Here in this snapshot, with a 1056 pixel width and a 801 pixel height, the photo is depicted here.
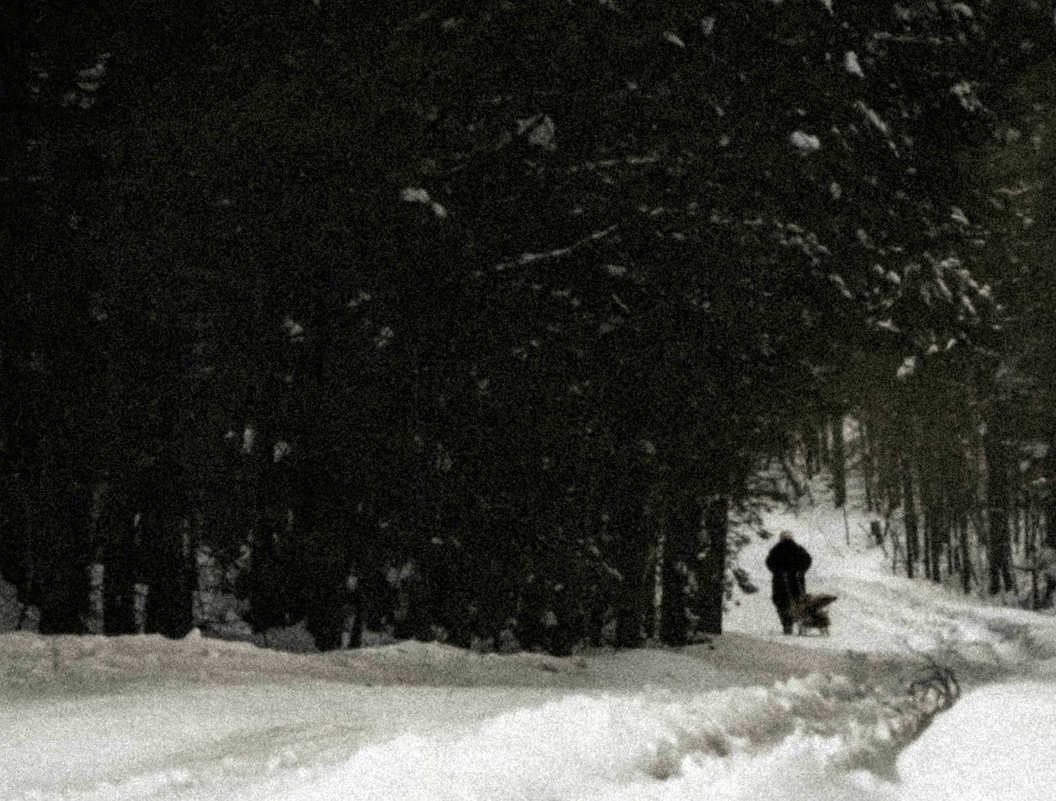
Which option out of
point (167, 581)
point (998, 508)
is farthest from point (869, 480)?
point (167, 581)

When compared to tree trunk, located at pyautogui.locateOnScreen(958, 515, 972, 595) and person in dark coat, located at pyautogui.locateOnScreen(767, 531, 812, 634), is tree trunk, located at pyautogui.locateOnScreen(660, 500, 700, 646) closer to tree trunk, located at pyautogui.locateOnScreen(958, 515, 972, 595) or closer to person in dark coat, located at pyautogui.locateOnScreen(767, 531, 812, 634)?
person in dark coat, located at pyautogui.locateOnScreen(767, 531, 812, 634)

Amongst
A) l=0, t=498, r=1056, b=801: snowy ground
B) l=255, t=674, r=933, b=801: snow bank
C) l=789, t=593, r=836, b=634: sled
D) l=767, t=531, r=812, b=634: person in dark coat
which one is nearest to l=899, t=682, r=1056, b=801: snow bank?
l=0, t=498, r=1056, b=801: snowy ground

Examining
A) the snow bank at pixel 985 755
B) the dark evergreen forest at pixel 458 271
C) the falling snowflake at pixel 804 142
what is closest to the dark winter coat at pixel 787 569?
the dark evergreen forest at pixel 458 271

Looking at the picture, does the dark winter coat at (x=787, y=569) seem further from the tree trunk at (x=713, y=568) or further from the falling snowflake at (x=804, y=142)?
the falling snowflake at (x=804, y=142)

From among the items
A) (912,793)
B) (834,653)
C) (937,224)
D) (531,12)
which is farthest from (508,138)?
(834,653)

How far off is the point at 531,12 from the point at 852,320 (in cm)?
484

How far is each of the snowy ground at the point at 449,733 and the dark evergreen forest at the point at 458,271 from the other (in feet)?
6.38

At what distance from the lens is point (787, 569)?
23.5 metres

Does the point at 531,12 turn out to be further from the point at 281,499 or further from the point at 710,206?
the point at 281,499

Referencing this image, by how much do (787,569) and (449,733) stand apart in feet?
61.7

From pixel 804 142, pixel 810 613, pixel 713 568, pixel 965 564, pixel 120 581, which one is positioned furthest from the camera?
pixel 965 564

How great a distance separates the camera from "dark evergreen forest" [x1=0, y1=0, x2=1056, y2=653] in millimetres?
9219

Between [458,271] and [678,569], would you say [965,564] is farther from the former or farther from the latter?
[458,271]

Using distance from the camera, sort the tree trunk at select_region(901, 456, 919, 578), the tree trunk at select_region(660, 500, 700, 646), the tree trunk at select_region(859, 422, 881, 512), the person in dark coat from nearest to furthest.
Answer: the tree trunk at select_region(660, 500, 700, 646)
the person in dark coat
the tree trunk at select_region(901, 456, 919, 578)
the tree trunk at select_region(859, 422, 881, 512)
